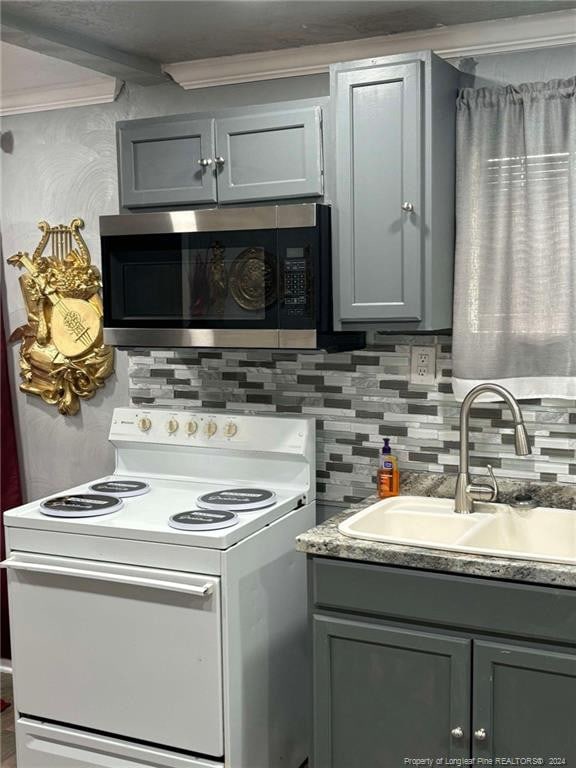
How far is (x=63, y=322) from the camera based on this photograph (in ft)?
11.1

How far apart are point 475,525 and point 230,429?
883mm

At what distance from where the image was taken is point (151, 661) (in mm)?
2508

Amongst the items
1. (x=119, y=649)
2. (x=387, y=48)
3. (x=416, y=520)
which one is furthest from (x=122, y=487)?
(x=387, y=48)

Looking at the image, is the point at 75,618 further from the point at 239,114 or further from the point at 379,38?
the point at 379,38

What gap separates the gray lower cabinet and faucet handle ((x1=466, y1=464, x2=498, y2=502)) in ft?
1.49

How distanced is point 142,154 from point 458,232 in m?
1.02

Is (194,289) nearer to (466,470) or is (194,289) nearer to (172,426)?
(172,426)

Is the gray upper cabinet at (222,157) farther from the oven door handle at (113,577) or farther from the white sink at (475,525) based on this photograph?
the oven door handle at (113,577)

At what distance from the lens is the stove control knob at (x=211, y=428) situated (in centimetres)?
298

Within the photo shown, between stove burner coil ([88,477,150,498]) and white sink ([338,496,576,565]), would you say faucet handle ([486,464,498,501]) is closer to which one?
white sink ([338,496,576,565])

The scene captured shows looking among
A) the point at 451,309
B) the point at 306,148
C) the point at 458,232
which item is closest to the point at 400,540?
the point at 451,309

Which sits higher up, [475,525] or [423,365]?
[423,365]

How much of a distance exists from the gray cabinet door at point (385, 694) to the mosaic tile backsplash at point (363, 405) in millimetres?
689

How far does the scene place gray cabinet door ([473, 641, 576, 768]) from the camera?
208 centimetres
